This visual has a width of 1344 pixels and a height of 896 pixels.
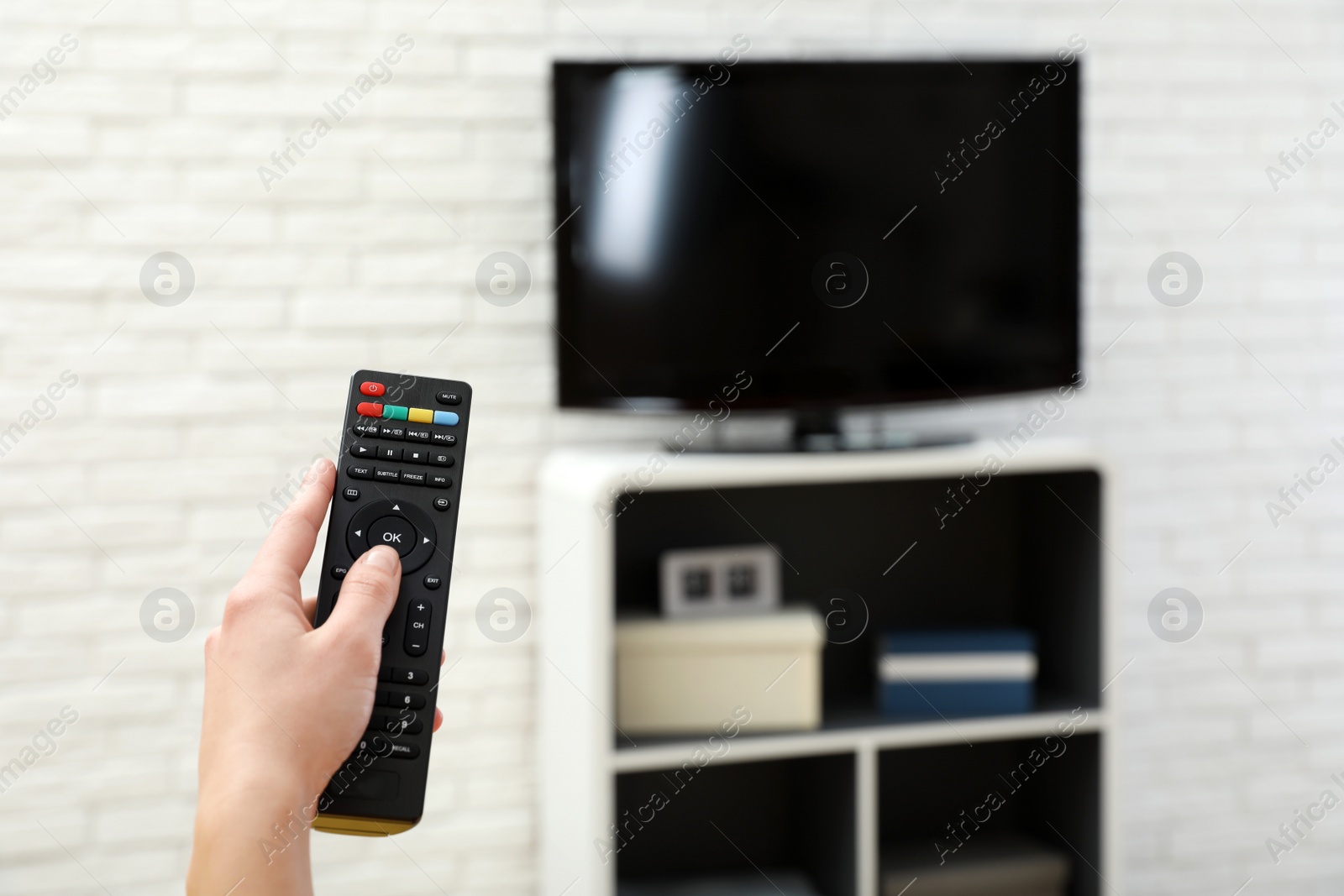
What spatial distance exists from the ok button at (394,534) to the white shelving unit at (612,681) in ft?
1.86

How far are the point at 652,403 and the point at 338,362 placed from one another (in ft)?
1.59

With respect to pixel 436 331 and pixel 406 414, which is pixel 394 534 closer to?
pixel 406 414

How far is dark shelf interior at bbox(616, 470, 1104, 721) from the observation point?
173cm

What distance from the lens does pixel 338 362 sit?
1.71 meters

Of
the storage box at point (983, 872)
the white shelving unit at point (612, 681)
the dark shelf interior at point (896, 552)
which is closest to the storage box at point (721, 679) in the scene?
the white shelving unit at point (612, 681)

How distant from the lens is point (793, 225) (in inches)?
64.3

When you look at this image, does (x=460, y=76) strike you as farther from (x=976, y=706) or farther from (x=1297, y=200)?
(x=1297, y=200)

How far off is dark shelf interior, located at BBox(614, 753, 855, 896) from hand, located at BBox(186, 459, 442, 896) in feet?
3.20

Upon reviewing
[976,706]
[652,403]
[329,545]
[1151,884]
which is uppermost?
[652,403]

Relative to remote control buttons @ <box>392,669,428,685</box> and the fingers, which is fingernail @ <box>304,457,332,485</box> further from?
remote control buttons @ <box>392,669,428,685</box>

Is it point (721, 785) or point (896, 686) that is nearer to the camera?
point (896, 686)

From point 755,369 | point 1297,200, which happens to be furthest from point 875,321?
point 1297,200

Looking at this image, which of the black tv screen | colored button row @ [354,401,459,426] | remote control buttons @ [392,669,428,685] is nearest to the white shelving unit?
the black tv screen

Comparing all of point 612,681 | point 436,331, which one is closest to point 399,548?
point 612,681
